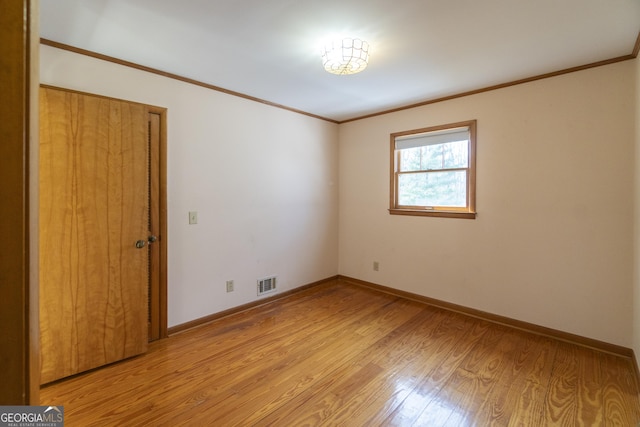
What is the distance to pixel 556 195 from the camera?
8.54 feet

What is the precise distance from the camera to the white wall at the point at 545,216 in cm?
234

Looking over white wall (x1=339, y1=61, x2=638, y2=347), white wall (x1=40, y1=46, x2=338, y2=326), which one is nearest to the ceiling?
white wall (x1=40, y1=46, x2=338, y2=326)

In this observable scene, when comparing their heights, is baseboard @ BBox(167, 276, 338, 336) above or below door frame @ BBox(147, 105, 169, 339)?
below

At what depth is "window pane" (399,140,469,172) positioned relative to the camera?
3.21 meters

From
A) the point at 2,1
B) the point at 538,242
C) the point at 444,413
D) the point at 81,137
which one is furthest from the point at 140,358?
the point at 538,242

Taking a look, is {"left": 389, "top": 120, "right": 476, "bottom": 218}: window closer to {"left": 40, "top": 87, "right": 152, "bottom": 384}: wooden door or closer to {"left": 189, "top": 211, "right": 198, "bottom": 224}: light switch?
{"left": 189, "top": 211, "right": 198, "bottom": 224}: light switch

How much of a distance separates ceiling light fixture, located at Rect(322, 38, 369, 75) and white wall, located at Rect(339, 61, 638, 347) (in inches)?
64.2

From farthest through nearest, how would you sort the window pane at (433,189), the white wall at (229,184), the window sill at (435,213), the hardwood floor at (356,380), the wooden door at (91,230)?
the window pane at (433,189), the window sill at (435,213), the white wall at (229,184), the wooden door at (91,230), the hardwood floor at (356,380)

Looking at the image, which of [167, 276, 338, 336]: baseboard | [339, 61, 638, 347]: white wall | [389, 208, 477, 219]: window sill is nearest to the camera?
[339, 61, 638, 347]: white wall

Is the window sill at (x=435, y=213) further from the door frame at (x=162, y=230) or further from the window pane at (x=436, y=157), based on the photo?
the door frame at (x=162, y=230)

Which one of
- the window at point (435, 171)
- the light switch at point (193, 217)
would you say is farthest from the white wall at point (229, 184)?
the window at point (435, 171)

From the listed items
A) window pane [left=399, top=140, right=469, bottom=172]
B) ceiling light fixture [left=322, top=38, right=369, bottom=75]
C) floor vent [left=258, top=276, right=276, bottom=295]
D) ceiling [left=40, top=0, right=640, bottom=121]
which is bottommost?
floor vent [left=258, top=276, right=276, bottom=295]

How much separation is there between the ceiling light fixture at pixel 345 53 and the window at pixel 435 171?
1629mm

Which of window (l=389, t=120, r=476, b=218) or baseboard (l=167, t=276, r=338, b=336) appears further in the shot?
window (l=389, t=120, r=476, b=218)
